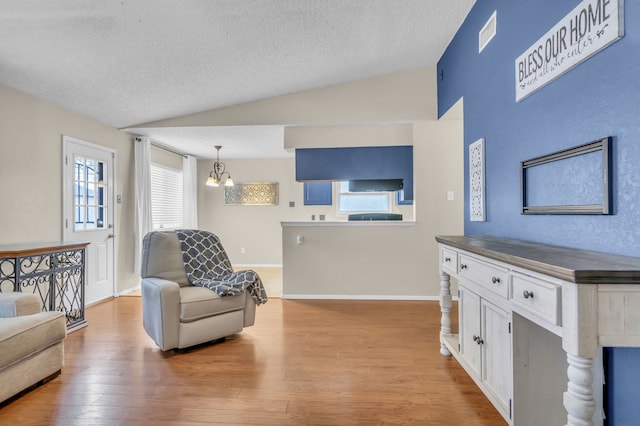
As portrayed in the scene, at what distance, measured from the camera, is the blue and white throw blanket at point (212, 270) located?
2.94 metres

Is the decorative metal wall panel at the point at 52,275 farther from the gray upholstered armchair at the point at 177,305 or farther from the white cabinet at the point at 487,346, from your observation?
the white cabinet at the point at 487,346

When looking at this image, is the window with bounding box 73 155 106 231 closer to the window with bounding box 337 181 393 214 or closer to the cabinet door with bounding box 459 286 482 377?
the window with bounding box 337 181 393 214

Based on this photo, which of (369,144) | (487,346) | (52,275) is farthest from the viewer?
(369,144)

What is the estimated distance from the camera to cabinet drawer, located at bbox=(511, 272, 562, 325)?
1.14 meters

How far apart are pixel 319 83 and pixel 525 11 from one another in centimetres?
253

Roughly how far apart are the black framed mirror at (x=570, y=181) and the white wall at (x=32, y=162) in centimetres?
440

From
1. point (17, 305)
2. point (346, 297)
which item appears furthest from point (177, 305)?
point (346, 297)

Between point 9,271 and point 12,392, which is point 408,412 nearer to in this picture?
point 12,392

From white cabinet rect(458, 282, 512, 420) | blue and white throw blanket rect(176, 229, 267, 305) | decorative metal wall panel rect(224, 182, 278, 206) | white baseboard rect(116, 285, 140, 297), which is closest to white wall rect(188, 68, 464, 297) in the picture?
blue and white throw blanket rect(176, 229, 267, 305)

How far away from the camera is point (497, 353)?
1745 mm

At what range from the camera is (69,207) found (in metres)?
3.93

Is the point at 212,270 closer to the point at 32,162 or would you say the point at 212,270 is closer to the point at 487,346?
the point at 32,162

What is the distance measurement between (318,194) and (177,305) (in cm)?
443

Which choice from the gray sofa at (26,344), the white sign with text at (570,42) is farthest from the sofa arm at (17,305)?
the white sign with text at (570,42)
